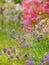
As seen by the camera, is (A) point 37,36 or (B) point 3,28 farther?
(B) point 3,28

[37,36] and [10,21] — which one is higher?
[10,21]

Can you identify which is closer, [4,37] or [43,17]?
[43,17]

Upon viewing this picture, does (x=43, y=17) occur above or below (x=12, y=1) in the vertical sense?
below

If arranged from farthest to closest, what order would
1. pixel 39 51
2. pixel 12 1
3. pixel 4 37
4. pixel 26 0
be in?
pixel 12 1
pixel 4 37
pixel 26 0
pixel 39 51

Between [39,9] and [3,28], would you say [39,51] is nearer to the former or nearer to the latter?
[39,9]

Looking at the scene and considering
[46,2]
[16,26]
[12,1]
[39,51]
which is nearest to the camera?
[39,51]

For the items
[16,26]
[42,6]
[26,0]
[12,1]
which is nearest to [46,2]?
[42,6]

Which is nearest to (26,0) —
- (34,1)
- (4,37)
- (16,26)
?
(34,1)

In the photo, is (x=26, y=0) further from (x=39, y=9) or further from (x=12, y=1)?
(x=12, y=1)

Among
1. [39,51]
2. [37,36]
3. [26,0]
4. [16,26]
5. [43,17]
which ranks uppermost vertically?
[16,26]
